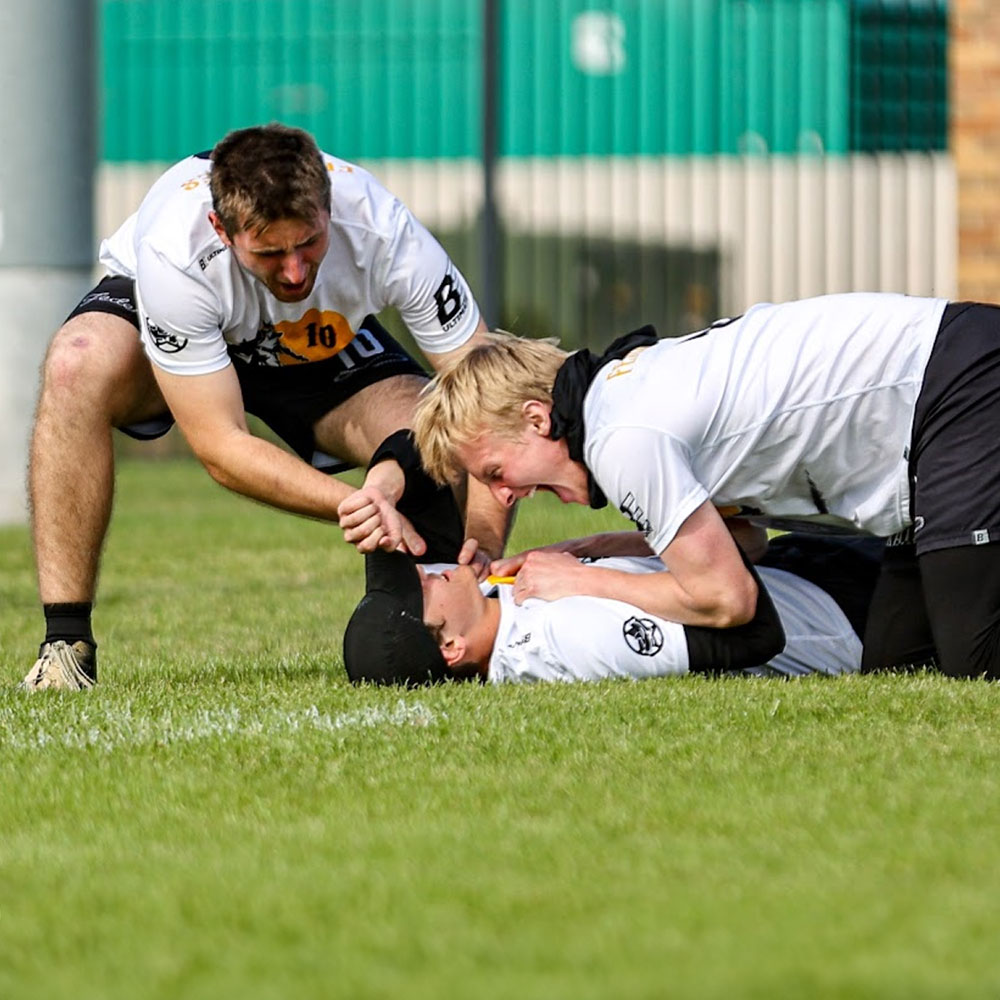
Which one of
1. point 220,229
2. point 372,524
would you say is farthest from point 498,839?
point 220,229

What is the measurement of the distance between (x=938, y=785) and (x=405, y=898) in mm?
1331

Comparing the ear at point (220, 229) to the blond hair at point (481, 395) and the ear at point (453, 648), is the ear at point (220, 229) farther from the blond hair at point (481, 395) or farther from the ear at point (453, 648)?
the ear at point (453, 648)

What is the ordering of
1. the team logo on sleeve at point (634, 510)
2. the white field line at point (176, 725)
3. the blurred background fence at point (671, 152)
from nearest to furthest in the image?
the white field line at point (176, 725) < the team logo on sleeve at point (634, 510) < the blurred background fence at point (671, 152)

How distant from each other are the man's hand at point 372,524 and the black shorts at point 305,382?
3.72 ft

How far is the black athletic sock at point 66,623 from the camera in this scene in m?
6.45

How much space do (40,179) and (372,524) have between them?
7.91 m

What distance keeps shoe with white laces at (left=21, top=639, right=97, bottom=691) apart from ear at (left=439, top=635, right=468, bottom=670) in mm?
1052

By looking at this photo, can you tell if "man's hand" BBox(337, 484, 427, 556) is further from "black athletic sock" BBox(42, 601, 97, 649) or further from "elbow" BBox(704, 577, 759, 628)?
"black athletic sock" BBox(42, 601, 97, 649)

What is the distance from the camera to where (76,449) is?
649cm

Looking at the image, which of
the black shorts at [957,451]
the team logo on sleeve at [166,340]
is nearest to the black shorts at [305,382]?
the team logo on sleeve at [166,340]

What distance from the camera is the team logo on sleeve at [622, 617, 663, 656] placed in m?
5.89

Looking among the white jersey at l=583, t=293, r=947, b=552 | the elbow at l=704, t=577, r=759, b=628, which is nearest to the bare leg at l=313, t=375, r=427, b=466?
the white jersey at l=583, t=293, r=947, b=552

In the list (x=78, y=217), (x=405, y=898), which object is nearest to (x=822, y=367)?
(x=405, y=898)

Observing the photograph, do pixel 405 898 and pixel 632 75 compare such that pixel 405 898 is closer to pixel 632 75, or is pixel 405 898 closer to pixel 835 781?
pixel 835 781
